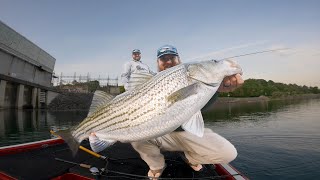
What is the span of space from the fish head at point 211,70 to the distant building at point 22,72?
31.5 m

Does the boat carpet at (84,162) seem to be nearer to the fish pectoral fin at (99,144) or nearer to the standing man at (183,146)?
the standing man at (183,146)

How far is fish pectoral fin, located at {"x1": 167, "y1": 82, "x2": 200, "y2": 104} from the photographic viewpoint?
3.32 metres

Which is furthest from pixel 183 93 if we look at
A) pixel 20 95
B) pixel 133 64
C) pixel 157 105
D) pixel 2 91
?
pixel 20 95

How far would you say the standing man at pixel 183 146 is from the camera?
4.58 m

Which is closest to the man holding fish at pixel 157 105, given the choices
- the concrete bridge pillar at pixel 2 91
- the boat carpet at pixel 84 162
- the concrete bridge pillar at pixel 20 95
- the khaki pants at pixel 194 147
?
the khaki pants at pixel 194 147

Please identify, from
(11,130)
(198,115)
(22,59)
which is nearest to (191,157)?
(198,115)

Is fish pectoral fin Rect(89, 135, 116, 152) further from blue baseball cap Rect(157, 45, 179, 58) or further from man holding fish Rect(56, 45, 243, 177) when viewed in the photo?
blue baseball cap Rect(157, 45, 179, 58)

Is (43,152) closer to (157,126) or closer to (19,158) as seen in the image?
(19,158)

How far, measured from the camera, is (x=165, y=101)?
338 centimetres

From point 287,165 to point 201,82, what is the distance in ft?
28.8

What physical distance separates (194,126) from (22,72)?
36.9 metres

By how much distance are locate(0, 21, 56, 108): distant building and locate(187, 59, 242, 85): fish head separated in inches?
1241

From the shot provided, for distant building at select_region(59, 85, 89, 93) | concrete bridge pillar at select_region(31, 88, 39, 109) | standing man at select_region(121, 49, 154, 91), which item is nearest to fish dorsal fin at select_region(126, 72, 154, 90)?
standing man at select_region(121, 49, 154, 91)

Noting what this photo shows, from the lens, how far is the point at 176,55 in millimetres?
5156
